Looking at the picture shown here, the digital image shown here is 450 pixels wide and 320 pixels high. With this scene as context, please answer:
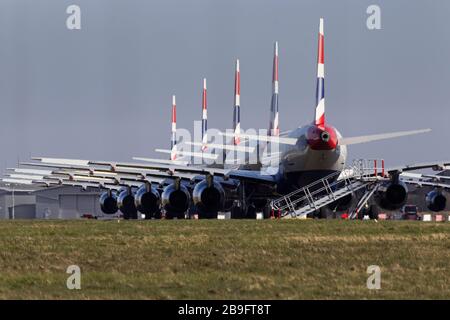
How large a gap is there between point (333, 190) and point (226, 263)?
39.6 meters

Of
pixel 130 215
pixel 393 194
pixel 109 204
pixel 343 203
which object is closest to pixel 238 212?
pixel 343 203

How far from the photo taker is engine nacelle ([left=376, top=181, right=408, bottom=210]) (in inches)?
2680

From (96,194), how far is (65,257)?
4853 inches

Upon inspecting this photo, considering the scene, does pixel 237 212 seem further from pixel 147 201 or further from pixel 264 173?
pixel 147 201

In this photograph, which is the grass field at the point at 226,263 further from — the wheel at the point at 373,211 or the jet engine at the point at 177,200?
the jet engine at the point at 177,200

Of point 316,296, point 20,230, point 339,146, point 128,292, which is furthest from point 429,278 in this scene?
point 339,146

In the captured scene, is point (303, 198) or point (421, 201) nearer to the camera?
point (303, 198)

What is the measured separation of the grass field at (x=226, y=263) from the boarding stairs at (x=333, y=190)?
2087 cm

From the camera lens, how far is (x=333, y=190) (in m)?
69.5

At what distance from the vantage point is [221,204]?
231ft

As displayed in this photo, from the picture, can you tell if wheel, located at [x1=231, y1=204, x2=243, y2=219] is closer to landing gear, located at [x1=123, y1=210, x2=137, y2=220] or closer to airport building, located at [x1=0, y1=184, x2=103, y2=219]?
landing gear, located at [x1=123, y1=210, x2=137, y2=220]
